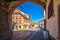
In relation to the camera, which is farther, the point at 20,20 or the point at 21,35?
the point at 20,20

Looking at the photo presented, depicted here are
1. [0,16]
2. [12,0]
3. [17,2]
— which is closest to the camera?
[0,16]

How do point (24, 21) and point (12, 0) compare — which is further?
point (24, 21)

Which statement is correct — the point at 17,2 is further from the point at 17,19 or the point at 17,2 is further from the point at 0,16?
the point at 17,19

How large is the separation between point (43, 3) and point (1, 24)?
536cm

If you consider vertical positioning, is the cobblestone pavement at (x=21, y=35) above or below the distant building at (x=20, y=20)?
below

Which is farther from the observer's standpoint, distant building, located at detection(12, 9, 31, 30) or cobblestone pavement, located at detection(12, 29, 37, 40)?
distant building, located at detection(12, 9, 31, 30)

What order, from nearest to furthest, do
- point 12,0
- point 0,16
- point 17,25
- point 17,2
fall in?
point 0,16 → point 12,0 → point 17,2 → point 17,25

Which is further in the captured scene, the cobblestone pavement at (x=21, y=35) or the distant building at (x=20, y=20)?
the distant building at (x=20, y=20)

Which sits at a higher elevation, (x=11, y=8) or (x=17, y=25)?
(x=11, y=8)

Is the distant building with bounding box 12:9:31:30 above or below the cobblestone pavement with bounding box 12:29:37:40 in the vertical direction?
above

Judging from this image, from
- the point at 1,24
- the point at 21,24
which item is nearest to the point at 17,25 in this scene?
the point at 21,24

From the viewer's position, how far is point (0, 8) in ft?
45.2

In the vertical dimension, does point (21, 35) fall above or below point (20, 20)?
below

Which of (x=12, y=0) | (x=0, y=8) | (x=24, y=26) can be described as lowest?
(x=24, y=26)
